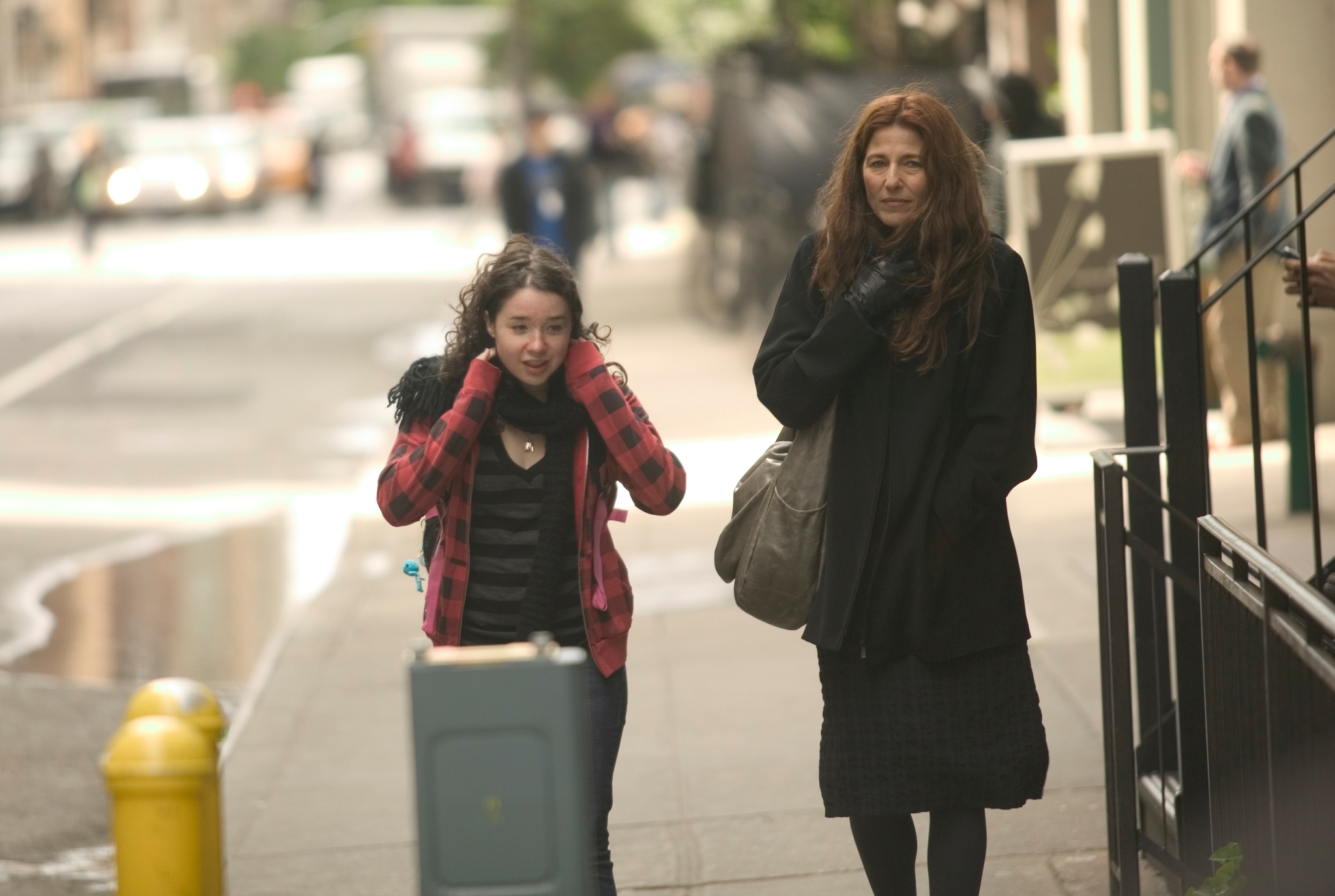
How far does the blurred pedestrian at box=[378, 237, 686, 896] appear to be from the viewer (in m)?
3.71

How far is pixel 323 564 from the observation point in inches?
373

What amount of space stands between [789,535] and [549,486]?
0.50 meters

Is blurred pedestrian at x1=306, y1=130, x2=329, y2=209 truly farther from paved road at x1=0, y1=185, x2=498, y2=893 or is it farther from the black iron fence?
the black iron fence

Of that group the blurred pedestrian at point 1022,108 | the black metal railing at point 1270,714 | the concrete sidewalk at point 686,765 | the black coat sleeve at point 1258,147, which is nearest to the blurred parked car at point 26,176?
the blurred pedestrian at point 1022,108

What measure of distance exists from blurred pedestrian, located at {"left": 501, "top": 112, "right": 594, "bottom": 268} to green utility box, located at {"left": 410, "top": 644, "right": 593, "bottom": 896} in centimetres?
1297

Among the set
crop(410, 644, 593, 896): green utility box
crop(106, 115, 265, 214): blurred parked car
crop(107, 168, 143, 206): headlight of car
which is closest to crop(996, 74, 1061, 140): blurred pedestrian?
crop(410, 644, 593, 896): green utility box

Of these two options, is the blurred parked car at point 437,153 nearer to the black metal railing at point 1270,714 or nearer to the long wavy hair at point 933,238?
the long wavy hair at point 933,238

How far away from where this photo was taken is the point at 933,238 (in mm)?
3486

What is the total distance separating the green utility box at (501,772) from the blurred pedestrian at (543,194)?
1297cm

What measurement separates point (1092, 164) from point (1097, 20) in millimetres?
3608

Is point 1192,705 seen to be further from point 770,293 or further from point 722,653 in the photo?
point 770,293

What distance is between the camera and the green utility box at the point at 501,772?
2.99m

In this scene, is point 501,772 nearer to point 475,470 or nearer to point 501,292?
point 475,470

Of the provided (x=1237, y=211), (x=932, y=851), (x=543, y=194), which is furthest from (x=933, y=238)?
(x=543, y=194)
